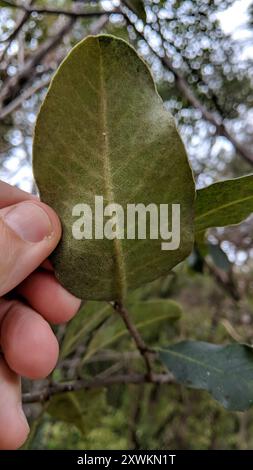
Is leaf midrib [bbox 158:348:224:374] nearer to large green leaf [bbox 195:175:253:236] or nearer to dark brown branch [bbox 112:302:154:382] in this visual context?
dark brown branch [bbox 112:302:154:382]

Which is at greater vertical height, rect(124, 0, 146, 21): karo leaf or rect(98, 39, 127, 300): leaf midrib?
rect(124, 0, 146, 21): karo leaf

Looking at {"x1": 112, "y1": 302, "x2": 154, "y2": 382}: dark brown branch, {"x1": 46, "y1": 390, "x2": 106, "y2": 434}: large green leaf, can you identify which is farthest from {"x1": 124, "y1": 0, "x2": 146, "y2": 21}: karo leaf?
{"x1": 46, "y1": 390, "x2": 106, "y2": 434}: large green leaf

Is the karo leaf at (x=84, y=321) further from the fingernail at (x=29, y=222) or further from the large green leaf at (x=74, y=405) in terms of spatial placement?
the fingernail at (x=29, y=222)

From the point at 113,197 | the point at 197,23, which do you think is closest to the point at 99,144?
the point at 113,197

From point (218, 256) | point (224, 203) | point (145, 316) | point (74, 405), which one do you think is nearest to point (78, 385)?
point (74, 405)

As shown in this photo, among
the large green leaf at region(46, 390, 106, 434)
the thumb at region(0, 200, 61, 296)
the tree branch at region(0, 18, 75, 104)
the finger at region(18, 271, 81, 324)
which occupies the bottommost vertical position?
the large green leaf at region(46, 390, 106, 434)

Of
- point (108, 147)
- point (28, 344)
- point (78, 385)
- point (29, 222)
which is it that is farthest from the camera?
point (78, 385)

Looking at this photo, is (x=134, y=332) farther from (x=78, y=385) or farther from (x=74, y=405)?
(x=74, y=405)
